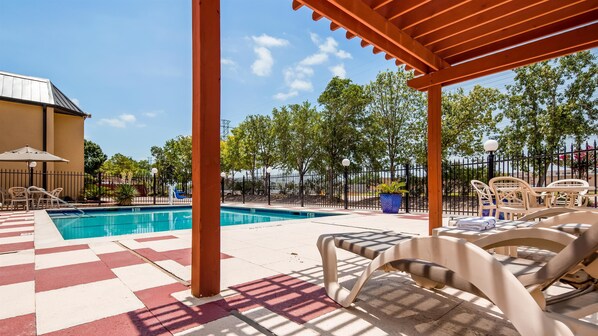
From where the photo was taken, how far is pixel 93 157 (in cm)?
3712

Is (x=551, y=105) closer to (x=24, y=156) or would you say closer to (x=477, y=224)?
(x=477, y=224)

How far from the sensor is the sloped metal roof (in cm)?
1298

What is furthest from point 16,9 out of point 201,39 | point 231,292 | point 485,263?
point 485,263

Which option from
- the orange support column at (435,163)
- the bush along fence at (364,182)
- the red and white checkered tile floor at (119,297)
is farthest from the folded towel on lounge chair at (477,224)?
the bush along fence at (364,182)

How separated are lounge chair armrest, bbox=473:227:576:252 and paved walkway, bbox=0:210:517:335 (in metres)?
0.48

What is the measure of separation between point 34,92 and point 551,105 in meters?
24.3

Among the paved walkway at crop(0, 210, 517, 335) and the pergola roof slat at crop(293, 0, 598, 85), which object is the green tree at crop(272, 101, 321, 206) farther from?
the paved walkway at crop(0, 210, 517, 335)

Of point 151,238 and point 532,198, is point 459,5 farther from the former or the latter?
point 151,238

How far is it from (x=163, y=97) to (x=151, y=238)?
998 inches

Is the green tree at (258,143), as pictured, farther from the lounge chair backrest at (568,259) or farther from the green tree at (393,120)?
the lounge chair backrest at (568,259)

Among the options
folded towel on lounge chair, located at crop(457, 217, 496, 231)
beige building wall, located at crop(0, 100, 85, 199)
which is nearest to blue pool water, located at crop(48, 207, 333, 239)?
beige building wall, located at crop(0, 100, 85, 199)

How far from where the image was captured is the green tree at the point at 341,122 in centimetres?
1653

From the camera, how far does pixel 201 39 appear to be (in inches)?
82.0

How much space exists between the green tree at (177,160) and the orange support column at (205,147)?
2280cm
